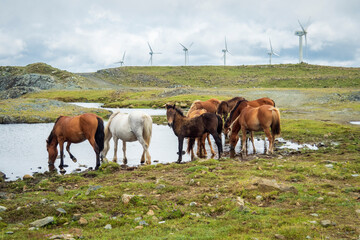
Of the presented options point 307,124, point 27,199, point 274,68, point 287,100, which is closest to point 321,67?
point 274,68

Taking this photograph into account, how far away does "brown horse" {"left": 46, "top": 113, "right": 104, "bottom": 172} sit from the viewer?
46.8ft

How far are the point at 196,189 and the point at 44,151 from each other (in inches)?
485

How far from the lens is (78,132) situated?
14.5 meters

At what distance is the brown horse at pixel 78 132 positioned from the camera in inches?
561

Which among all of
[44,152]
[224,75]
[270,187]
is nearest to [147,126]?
[44,152]

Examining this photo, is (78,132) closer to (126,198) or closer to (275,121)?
(126,198)

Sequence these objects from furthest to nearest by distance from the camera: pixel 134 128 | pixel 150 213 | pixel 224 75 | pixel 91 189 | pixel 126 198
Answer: pixel 224 75 → pixel 134 128 → pixel 91 189 → pixel 126 198 → pixel 150 213

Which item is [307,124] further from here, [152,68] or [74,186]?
[152,68]

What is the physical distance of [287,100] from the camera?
45594 millimetres

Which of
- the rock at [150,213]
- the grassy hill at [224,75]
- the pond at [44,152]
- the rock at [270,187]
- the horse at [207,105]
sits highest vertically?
the grassy hill at [224,75]

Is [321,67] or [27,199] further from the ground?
[321,67]

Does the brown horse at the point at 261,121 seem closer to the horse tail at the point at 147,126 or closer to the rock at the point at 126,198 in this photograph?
the horse tail at the point at 147,126

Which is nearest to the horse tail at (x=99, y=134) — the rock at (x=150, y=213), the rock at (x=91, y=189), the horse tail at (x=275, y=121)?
the rock at (x=91, y=189)

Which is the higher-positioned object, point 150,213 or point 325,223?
point 325,223
